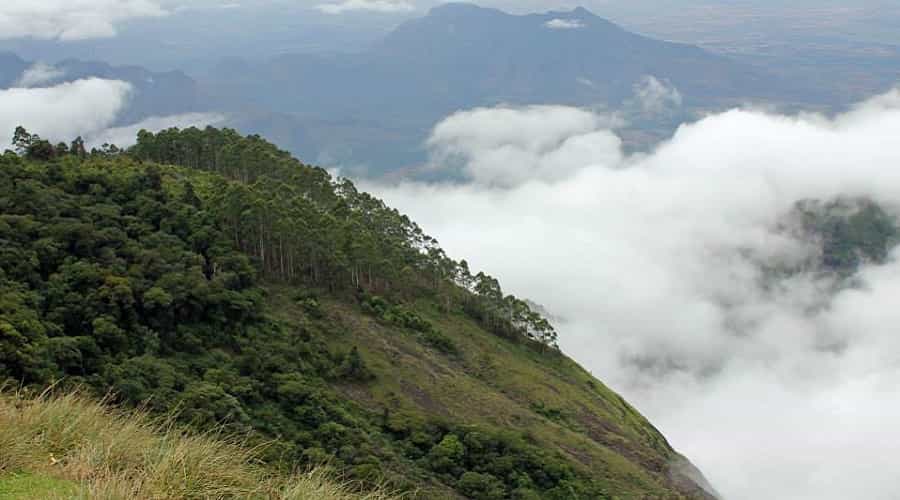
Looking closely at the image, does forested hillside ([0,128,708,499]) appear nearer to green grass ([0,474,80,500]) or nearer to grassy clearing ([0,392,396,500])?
A: grassy clearing ([0,392,396,500])

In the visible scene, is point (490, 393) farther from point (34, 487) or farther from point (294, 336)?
point (34, 487)

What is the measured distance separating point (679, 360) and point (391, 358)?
525ft

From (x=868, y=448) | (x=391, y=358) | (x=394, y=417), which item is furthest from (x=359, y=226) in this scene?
(x=868, y=448)

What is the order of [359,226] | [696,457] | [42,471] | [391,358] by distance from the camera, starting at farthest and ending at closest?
[696,457]
[359,226]
[391,358]
[42,471]

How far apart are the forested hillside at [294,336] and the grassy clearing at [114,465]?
1328 centimetres

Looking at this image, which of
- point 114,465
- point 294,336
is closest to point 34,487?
point 114,465

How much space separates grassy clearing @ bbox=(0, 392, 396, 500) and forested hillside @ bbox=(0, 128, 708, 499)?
523 inches

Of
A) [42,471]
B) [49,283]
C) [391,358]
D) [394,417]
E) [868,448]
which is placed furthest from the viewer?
[868,448]

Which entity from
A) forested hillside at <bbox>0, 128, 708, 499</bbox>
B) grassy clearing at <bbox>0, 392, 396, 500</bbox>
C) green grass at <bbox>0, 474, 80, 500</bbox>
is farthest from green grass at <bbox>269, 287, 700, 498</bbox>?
green grass at <bbox>0, 474, 80, 500</bbox>

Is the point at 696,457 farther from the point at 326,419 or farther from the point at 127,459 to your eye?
the point at 127,459

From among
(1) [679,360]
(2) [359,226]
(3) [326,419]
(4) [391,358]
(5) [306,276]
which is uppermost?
(1) [679,360]

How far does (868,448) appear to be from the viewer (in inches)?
5630

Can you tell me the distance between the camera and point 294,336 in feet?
153

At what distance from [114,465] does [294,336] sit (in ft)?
126
